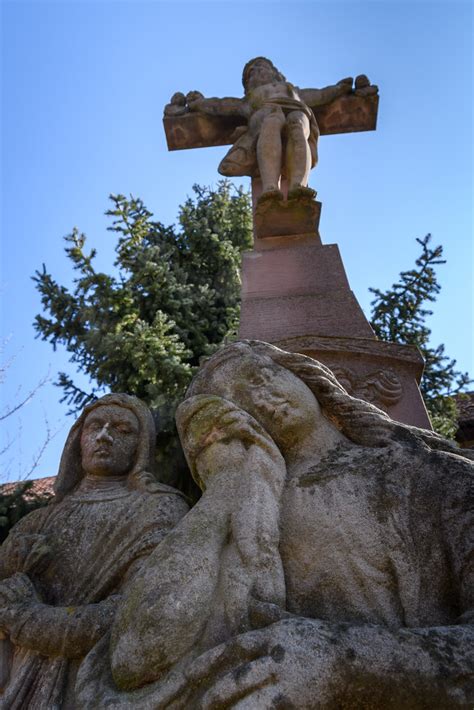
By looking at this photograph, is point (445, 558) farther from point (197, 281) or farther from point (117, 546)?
point (197, 281)

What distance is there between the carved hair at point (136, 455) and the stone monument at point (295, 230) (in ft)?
3.12

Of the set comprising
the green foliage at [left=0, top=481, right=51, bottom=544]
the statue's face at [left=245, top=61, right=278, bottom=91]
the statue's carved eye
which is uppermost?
the statue's face at [left=245, top=61, right=278, bottom=91]

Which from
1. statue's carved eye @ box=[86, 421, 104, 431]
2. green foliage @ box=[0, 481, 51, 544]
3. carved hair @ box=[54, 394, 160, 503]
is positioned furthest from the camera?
green foliage @ box=[0, 481, 51, 544]

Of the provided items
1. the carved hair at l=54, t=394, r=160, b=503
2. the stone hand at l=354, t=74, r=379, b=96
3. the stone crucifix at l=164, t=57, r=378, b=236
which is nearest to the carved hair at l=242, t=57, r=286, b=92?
the stone crucifix at l=164, t=57, r=378, b=236

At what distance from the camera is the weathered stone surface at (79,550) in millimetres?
2844

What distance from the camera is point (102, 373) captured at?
7.87 m

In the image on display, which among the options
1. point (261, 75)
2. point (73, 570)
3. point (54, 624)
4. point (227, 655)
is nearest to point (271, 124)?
point (261, 75)

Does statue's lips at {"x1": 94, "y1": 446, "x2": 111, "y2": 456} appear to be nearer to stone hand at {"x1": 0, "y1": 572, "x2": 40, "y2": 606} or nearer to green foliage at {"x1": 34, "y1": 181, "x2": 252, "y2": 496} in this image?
stone hand at {"x1": 0, "y1": 572, "x2": 40, "y2": 606}

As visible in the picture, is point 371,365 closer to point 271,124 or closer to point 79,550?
point 79,550

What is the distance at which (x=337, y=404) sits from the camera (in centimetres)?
321

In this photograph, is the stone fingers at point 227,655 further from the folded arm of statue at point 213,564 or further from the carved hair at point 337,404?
the carved hair at point 337,404

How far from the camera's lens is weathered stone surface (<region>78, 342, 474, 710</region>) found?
2.02 m

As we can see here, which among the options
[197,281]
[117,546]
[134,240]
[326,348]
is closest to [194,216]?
[197,281]

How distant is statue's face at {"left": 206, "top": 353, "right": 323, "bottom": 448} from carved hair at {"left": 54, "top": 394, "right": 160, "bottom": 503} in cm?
76
